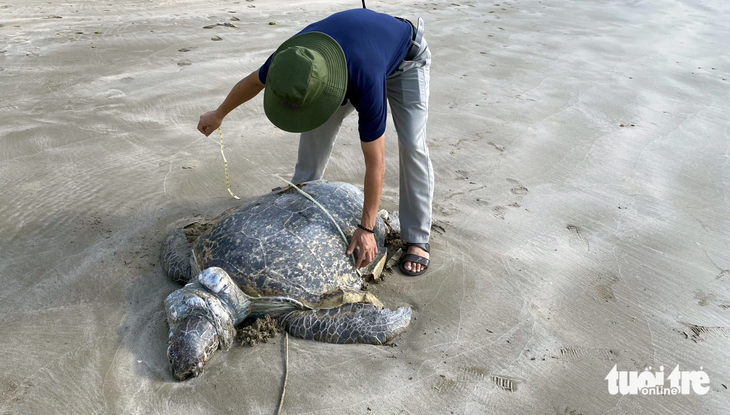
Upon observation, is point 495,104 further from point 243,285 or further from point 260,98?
point 243,285

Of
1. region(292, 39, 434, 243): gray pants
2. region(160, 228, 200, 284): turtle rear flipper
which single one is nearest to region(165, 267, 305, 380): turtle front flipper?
region(160, 228, 200, 284): turtle rear flipper

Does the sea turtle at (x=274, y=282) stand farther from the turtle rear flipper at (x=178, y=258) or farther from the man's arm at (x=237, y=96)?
the man's arm at (x=237, y=96)

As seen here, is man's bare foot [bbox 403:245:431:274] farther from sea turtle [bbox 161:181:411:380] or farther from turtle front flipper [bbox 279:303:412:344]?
turtle front flipper [bbox 279:303:412:344]

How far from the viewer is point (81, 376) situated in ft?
6.34

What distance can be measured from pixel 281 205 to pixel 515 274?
1.18 meters

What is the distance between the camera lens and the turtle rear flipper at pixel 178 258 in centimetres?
237

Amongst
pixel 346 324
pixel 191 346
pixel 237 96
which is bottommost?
pixel 346 324

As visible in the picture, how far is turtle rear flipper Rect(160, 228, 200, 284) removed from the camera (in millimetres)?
2367

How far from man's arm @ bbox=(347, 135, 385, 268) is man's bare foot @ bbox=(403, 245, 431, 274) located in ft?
0.77

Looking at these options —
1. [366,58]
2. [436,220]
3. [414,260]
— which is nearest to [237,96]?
[366,58]

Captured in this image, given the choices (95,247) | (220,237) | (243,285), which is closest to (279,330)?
(243,285)

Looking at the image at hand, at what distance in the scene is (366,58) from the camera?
76.0 inches

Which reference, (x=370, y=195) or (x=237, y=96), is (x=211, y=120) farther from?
(x=370, y=195)

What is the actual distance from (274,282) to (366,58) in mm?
946
